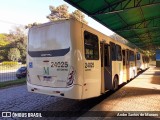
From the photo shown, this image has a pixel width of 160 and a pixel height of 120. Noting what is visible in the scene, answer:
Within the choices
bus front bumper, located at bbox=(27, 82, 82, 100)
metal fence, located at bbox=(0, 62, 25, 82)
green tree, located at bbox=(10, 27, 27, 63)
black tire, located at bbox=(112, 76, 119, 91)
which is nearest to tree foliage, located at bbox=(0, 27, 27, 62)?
green tree, located at bbox=(10, 27, 27, 63)

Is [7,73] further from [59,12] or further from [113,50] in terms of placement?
[59,12]

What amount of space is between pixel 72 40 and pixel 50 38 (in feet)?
3.44

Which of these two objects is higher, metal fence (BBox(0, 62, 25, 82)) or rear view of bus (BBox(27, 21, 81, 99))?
rear view of bus (BBox(27, 21, 81, 99))

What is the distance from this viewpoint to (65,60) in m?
7.24

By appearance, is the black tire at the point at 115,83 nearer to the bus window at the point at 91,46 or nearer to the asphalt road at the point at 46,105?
the asphalt road at the point at 46,105

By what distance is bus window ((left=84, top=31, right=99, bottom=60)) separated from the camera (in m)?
7.68

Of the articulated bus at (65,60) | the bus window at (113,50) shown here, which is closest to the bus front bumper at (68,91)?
the articulated bus at (65,60)

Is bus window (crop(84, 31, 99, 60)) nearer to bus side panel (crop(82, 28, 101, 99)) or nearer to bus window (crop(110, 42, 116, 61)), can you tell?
bus side panel (crop(82, 28, 101, 99))

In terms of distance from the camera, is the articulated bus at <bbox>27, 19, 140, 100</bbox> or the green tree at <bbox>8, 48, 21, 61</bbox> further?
the green tree at <bbox>8, 48, 21, 61</bbox>

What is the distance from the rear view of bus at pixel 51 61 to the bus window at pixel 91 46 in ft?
2.63

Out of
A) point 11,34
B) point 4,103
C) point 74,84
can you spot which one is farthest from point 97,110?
point 11,34

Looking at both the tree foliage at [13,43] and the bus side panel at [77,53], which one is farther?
the tree foliage at [13,43]

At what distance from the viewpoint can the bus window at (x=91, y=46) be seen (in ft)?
25.2

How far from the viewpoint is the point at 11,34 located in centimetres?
7581
